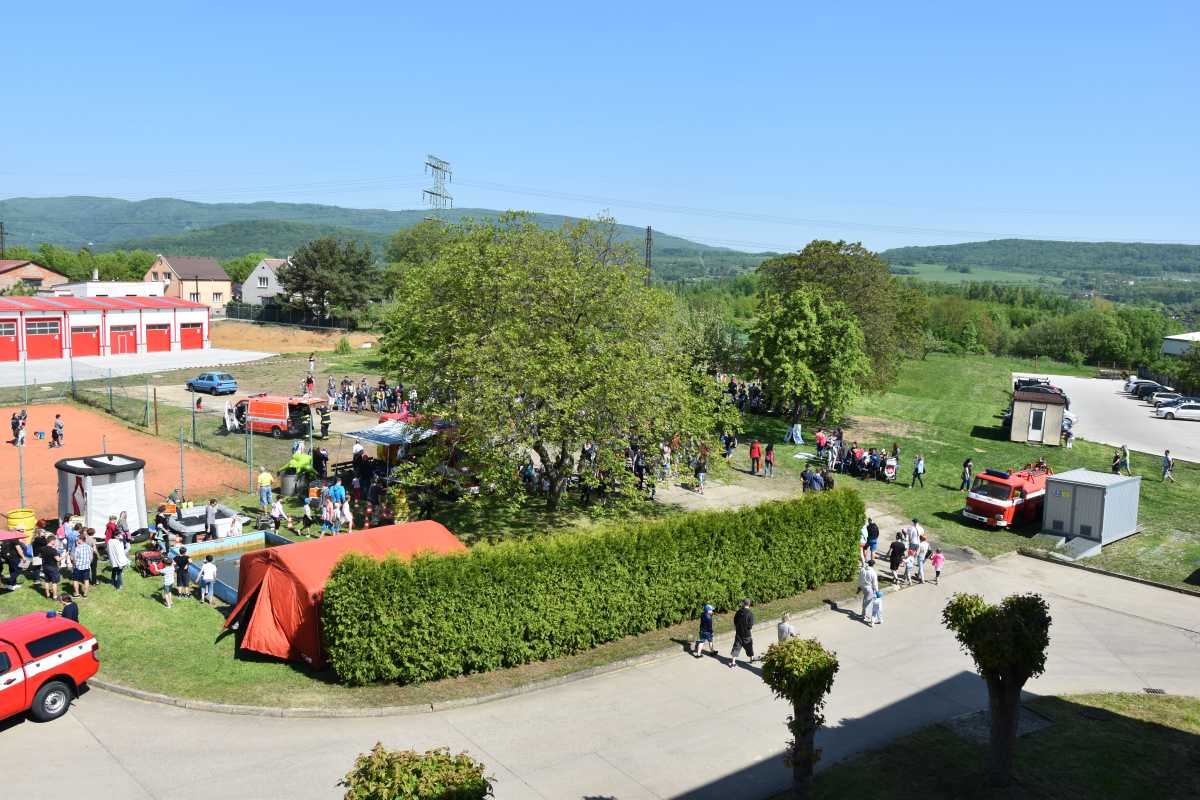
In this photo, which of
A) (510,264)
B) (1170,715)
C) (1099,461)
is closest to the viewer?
(1170,715)

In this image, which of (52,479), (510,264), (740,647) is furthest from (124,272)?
(740,647)

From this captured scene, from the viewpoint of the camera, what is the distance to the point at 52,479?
2927cm

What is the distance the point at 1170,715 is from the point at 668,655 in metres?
8.85

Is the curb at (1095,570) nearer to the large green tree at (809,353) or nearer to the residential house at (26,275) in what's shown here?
the large green tree at (809,353)

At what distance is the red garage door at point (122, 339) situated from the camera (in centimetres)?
6184

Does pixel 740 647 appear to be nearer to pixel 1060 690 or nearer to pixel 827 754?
pixel 827 754

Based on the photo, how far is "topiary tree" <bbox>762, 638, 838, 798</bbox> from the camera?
11805 millimetres

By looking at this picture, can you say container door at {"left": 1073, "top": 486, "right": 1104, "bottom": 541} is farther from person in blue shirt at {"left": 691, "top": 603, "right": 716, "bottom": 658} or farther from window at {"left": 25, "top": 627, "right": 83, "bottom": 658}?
window at {"left": 25, "top": 627, "right": 83, "bottom": 658}

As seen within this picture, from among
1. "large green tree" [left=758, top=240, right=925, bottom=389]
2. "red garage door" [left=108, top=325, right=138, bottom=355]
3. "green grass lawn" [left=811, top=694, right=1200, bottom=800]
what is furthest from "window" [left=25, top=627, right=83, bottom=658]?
"red garage door" [left=108, top=325, right=138, bottom=355]

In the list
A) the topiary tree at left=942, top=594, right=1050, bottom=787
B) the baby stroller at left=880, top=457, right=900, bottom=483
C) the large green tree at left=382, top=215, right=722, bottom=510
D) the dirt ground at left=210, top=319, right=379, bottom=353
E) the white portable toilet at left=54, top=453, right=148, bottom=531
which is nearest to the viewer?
the topiary tree at left=942, top=594, right=1050, bottom=787

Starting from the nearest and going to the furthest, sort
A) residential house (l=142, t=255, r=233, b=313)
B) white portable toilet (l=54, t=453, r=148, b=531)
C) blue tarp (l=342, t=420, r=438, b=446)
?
white portable toilet (l=54, t=453, r=148, b=531) < blue tarp (l=342, t=420, r=438, b=446) < residential house (l=142, t=255, r=233, b=313)

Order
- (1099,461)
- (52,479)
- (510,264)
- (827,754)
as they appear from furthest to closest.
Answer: (1099,461) → (52,479) → (510,264) → (827,754)

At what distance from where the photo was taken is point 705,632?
17750 mm

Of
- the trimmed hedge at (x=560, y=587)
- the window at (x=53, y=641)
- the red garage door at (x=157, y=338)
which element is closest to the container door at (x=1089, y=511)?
the trimmed hedge at (x=560, y=587)
